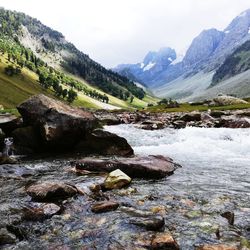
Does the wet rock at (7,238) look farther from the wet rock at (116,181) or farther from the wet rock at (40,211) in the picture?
the wet rock at (116,181)

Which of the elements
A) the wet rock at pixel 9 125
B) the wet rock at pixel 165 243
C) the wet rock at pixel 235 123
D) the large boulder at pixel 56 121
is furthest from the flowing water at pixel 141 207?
the wet rock at pixel 235 123

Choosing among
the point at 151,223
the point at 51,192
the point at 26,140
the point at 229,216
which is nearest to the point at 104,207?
the point at 51,192

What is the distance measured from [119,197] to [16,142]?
15.1 metres

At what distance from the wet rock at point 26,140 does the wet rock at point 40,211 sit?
1450cm

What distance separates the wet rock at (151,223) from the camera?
1077cm

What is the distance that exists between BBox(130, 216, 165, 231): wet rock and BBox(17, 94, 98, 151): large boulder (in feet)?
50.8

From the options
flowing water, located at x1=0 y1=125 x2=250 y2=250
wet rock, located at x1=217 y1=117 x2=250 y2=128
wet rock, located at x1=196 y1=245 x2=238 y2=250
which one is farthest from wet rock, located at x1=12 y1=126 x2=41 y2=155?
wet rock, located at x1=217 y1=117 x2=250 y2=128

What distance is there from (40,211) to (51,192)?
1.60m

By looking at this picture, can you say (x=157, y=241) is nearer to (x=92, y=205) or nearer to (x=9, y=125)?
(x=92, y=205)

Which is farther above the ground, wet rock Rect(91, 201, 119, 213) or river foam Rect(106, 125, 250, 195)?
river foam Rect(106, 125, 250, 195)

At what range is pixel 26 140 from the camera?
89.3 ft

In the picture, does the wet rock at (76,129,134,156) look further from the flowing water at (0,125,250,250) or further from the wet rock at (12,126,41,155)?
the flowing water at (0,125,250,250)

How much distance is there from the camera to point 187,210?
12680 millimetres

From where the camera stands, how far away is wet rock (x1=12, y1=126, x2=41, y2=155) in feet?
88.5
